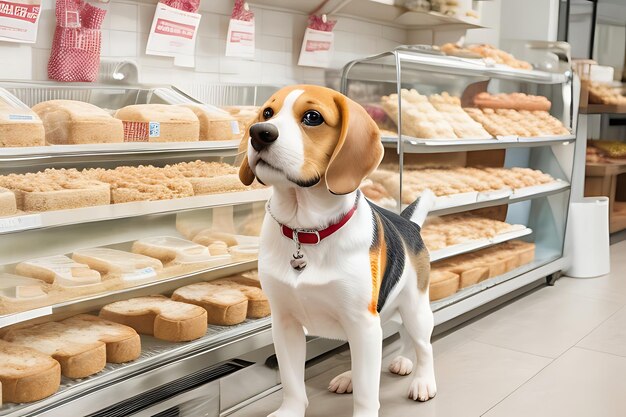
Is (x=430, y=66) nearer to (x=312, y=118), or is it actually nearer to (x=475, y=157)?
(x=475, y=157)

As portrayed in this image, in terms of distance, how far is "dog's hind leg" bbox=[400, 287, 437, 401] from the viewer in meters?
2.74

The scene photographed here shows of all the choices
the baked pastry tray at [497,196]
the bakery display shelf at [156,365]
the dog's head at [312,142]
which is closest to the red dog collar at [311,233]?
the dog's head at [312,142]

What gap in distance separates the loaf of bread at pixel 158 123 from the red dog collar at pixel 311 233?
2.59 ft

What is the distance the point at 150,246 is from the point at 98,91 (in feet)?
2.29

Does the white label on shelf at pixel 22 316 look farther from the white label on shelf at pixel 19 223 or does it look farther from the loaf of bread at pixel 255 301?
the loaf of bread at pixel 255 301

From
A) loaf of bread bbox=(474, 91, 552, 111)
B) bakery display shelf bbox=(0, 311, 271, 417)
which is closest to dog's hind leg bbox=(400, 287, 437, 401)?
bakery display shelf bbox=(0, 311, 271, 417)

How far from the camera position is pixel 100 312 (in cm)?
273

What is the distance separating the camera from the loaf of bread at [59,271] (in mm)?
2441

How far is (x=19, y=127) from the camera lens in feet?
7.63

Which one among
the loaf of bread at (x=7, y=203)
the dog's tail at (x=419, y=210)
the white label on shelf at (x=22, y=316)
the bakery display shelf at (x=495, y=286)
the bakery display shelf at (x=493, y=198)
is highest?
the loaf of bread at (x=7, y=203)

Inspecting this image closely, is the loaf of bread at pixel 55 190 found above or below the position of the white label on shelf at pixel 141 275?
above

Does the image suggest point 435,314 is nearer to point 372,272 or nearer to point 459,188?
point 459,188

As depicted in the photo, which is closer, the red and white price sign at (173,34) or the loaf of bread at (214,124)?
the loaf of bread at (214,124)

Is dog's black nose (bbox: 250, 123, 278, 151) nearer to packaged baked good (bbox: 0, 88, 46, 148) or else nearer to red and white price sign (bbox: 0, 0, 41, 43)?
packaged baked good (bbox: 0, 88, 46, 148)
